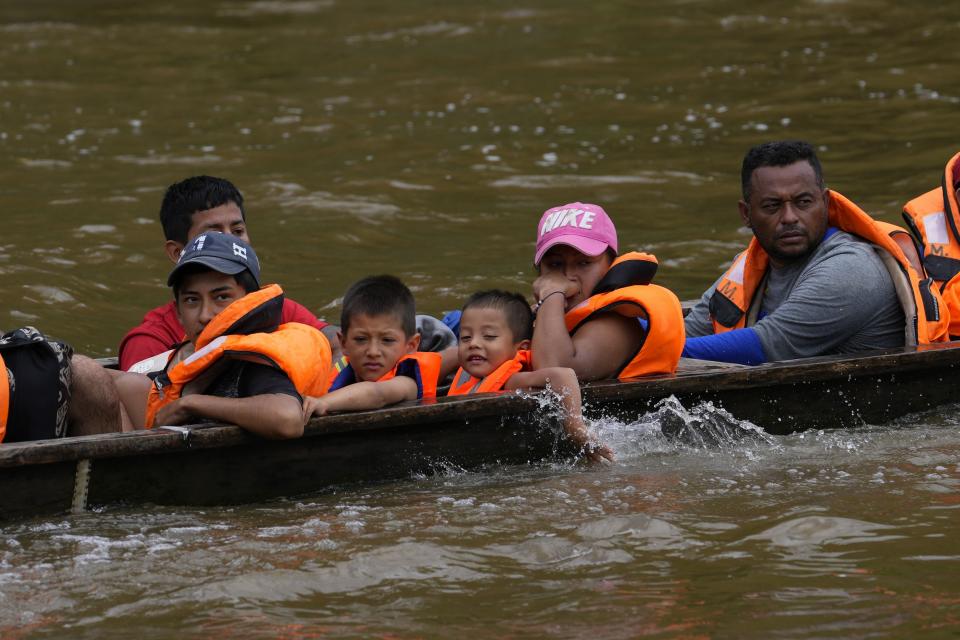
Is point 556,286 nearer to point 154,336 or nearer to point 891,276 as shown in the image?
point 891,276

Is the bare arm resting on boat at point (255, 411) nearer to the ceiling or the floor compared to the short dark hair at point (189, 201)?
nearer to the floor

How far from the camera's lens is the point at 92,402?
17.5ft

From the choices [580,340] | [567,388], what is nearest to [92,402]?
[567,388]

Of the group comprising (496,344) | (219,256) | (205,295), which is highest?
(219,256)

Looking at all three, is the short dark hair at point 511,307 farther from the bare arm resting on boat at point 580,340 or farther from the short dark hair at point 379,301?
the short dark hair at point 379,301

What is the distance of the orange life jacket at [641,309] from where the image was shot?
5.56 metres

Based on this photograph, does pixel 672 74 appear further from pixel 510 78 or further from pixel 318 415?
pixel 318 415

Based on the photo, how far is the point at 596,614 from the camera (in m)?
4.08

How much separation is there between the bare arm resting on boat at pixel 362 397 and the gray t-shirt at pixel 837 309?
1662 mm

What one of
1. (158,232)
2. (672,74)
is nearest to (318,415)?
(158,232)

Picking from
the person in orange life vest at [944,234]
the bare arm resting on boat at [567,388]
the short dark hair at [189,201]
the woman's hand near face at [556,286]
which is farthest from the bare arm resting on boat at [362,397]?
the person in orange life vest at [944,234]

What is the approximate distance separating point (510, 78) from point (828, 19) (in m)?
4.48

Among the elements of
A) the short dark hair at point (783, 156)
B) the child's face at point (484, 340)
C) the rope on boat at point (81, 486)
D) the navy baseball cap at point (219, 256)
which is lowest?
the rope on boat at point (81, 486)

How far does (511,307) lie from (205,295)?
1.19 m
